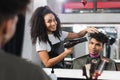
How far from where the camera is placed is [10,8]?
0.40m

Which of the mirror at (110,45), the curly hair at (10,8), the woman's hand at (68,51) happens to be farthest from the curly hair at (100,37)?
the curly hair at (10,8)

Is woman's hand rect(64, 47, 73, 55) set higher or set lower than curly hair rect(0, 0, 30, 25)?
lower

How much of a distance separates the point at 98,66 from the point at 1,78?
1.06 m

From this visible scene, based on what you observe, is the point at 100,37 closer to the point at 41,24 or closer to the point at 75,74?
the point at 75,74

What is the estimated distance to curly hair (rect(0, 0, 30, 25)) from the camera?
40 centimetres

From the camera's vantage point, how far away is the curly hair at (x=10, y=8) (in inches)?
15.6

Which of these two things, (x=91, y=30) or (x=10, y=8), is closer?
(x=10, y=8)

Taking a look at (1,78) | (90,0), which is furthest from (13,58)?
(90,0)

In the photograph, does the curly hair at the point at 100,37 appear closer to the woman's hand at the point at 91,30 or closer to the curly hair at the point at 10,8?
the woman's hand at the point at 91,30

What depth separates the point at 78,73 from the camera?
1410 mm

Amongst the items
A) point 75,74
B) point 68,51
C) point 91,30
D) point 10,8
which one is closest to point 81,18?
point 91,30

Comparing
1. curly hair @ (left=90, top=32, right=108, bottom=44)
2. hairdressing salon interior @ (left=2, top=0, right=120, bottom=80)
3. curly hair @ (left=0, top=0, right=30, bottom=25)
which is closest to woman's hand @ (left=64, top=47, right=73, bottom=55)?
hairdressing salon interior @ (left=2, top=0, right=120, bottom=80)

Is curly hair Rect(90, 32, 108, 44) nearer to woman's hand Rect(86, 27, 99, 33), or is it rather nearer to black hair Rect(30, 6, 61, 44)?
woman's hand Rect(86, 27, 99, 33)

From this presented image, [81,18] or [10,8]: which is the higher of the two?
[10,8]
